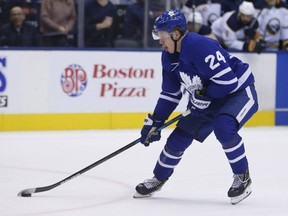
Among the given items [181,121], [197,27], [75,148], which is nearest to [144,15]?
[197,27]

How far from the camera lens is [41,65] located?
863 cm

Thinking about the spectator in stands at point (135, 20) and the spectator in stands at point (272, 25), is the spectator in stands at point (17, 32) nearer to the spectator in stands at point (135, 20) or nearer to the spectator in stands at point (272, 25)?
the spectator in stands at point (135, 20)

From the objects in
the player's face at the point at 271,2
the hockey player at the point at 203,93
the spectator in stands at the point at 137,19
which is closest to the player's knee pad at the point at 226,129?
the hockey player at the point at 203,93

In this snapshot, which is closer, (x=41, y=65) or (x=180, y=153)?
(x=180, y=153)

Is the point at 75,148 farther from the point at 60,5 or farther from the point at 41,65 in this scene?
the point at 60,5

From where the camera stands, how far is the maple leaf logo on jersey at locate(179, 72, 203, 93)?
16.4ft

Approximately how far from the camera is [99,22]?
9133 millimetres

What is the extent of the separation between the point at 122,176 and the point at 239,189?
126cm

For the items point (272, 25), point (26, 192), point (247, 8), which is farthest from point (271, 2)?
point (26, 192)

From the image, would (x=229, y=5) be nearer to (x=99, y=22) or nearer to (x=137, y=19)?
(x=137, y=19)

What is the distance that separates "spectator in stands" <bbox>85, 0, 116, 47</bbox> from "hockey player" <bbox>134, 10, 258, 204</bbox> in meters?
3.90

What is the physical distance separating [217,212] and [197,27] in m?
4.80

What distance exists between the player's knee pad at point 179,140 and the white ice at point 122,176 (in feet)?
0.96

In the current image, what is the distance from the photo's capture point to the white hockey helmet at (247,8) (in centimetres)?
941
